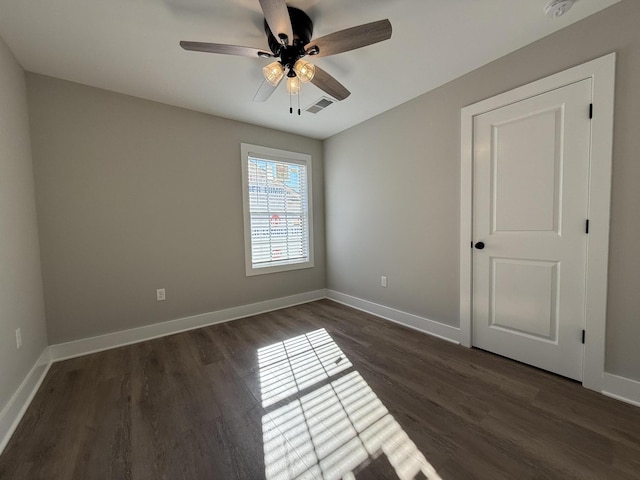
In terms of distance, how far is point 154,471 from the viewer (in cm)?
118

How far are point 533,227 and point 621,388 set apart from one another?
111 cm

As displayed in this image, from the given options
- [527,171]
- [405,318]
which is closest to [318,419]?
[405,318]

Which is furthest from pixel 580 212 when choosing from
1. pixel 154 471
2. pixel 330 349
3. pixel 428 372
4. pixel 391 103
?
pixel 154 471

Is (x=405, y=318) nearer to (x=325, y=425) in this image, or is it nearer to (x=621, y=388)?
(x=621, y=388)

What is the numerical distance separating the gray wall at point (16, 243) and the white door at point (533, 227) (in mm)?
3358

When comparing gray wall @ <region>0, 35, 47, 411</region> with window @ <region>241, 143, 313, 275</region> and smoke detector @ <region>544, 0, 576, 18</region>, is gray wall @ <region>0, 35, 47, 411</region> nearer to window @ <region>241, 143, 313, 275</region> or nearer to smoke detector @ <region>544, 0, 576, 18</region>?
window @ <region>241, 143, 313, 275</region>

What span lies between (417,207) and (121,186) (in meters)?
2.99

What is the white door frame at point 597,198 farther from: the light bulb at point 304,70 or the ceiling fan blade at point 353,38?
the light bulb at point 304,70

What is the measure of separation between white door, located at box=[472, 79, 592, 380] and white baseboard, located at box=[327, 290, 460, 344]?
224 millimetres

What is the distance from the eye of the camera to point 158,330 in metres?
2.65

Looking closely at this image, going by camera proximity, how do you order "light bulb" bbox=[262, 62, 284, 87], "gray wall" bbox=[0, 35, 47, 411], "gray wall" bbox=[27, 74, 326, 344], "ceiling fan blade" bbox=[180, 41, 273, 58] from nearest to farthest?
1. "ceiling fan blade" bbox=[180, 41, 273, 58]
2. "gray wall" bbox=[0, 35, 47, 411]
3. "light bulb" bbox=[262, 62, 284, 87]
4. "gray wall" bbox=[27, 74, 326, 344]

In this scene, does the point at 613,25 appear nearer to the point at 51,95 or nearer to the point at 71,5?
the point at 71,5

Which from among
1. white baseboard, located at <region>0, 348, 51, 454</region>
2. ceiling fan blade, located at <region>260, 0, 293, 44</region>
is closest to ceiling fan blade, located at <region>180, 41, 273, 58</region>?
ceiling fan blade, located at <region>260, 0, 293, 44</region>

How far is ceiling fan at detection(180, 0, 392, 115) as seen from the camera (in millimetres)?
1290
